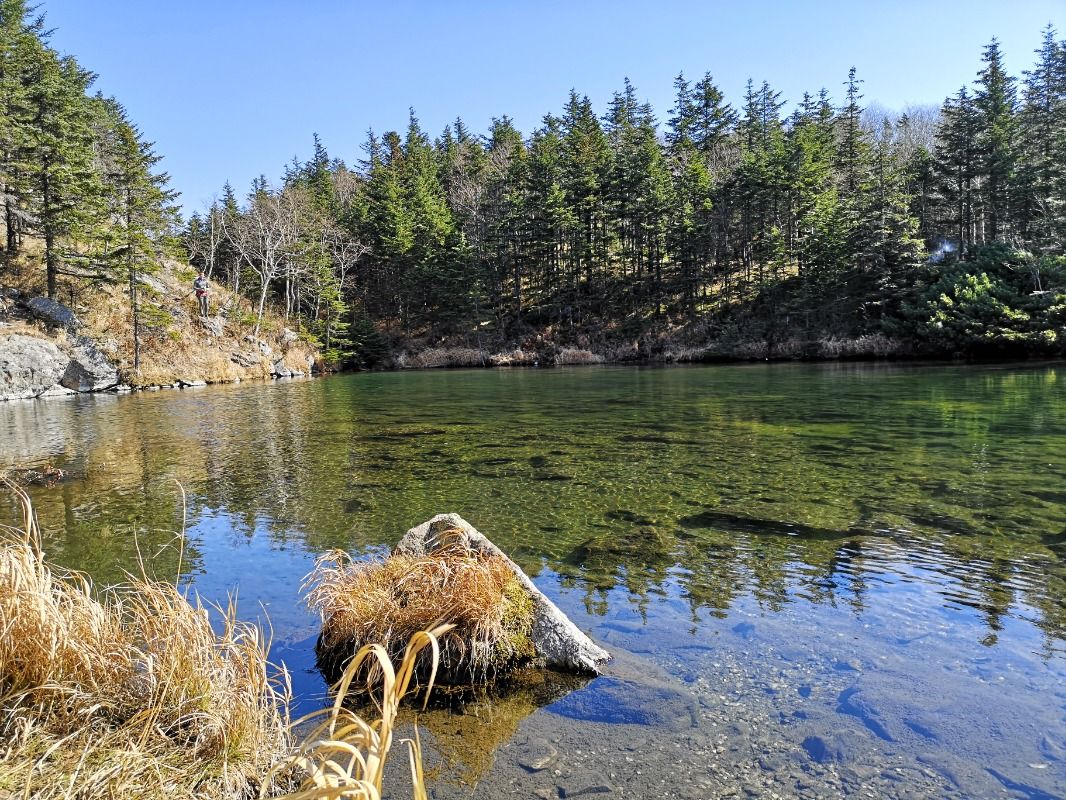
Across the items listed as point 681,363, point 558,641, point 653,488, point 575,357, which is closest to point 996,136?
point 681,363

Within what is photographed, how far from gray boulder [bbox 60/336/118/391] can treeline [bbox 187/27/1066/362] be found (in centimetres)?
1741

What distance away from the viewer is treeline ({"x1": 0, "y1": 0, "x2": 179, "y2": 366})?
3612cm

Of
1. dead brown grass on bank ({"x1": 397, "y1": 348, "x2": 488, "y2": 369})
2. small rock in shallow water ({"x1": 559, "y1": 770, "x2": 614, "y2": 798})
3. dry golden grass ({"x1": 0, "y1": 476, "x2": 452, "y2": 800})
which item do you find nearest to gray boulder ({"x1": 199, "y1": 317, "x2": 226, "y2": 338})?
dead brown grass on bank ({"x1": 397, "y1": 348, "x2": 488, "y2": 369})

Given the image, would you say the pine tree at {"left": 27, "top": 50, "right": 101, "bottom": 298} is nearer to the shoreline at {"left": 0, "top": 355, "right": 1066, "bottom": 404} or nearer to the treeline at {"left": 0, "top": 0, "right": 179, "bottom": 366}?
the treeline at {"left": 0, "top": 0, "right": 179, "bottom": 366}

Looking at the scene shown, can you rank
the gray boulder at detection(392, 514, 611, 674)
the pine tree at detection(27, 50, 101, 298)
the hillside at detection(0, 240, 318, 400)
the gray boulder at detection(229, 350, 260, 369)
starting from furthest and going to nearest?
the gray boulder at detection(229, 350, 260, 369) < the pine tree at detection(27, 50, 101, 298) < the hillside at detection(0, 240, 318, 400) < the gray boulder at detection(392, 514, 611, 674)

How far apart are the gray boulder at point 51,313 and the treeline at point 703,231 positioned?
16.5m

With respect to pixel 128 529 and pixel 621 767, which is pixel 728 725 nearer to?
pixel 621 767

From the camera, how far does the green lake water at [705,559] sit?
4.08 metres

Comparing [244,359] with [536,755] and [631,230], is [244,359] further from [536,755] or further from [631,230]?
[536,755]

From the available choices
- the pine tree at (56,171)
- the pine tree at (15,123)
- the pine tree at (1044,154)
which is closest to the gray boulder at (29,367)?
the pine tree at (56,171)

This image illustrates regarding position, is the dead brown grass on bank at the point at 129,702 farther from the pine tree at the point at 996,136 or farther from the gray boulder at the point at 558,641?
the pine tree at the point at 996,136

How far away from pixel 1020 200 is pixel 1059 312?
48.6 ft

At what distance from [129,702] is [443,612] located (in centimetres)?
210

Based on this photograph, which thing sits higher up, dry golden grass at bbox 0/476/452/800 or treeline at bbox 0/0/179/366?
treeline at bbox 0/0/179/366
